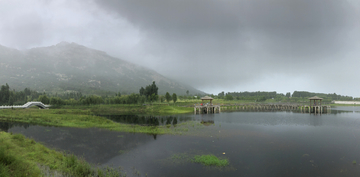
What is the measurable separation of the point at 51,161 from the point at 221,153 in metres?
18.9

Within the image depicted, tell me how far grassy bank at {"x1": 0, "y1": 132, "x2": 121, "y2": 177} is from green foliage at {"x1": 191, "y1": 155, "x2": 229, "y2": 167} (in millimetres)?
8592

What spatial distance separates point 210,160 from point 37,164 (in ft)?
55.7

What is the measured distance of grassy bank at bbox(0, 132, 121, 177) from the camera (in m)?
11.6

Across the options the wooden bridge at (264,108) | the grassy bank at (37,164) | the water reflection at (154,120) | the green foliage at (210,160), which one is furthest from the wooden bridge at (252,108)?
the grassy bank at (37,164)

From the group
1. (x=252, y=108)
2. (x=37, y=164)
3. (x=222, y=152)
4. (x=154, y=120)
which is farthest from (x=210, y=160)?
(x=252, y=108)

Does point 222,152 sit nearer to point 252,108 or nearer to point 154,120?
point 154,120

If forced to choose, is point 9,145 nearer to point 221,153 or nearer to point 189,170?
point 189,170

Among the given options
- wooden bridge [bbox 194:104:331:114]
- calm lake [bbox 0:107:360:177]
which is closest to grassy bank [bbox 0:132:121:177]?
calm lake [bbox 0:107:360:177]

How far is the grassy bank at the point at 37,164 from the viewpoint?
11602mm

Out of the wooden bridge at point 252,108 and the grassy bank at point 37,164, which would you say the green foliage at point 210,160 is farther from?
the wooden bridge at point 252,108

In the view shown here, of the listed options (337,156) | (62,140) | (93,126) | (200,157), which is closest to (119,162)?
(200,157)

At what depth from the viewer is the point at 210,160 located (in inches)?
717

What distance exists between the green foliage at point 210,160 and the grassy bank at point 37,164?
8.59m

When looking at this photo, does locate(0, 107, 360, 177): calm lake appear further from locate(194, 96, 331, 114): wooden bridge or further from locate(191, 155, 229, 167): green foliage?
locate(194, 96, 331, 114): wooden bridge
